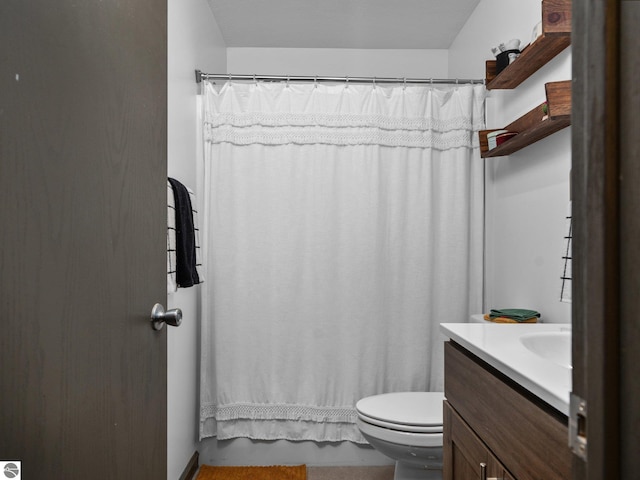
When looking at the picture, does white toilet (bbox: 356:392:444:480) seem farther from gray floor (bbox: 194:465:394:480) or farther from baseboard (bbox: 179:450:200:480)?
baseboard (bbox: 179:450:200:480)

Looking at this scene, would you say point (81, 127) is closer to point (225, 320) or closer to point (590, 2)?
point (590, 2)

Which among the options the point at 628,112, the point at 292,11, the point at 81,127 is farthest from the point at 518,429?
the point at 292,11

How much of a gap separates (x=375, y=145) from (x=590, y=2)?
2.09 meters

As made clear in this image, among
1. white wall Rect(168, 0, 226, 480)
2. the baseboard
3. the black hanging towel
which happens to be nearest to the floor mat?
the baseboard

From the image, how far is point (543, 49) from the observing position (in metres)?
1.68

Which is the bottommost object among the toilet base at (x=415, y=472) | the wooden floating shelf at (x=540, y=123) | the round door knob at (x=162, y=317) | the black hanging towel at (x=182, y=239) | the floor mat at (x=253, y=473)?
the floor mat at (x=253, y=473)

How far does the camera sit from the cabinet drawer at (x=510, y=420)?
85 centimetres

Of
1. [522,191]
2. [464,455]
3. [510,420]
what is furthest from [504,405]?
[522,191]

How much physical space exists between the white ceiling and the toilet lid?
79.9 inches

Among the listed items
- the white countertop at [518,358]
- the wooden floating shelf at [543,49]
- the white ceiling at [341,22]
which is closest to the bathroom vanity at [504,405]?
the white countertop at [518,358]

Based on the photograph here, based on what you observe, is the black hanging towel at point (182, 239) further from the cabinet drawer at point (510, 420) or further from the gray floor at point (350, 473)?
the gray floor at point (350, 473)

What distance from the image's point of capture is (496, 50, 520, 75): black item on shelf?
6.28ft

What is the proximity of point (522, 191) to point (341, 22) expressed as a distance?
151 cm

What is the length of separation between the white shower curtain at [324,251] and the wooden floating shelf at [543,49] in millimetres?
472
